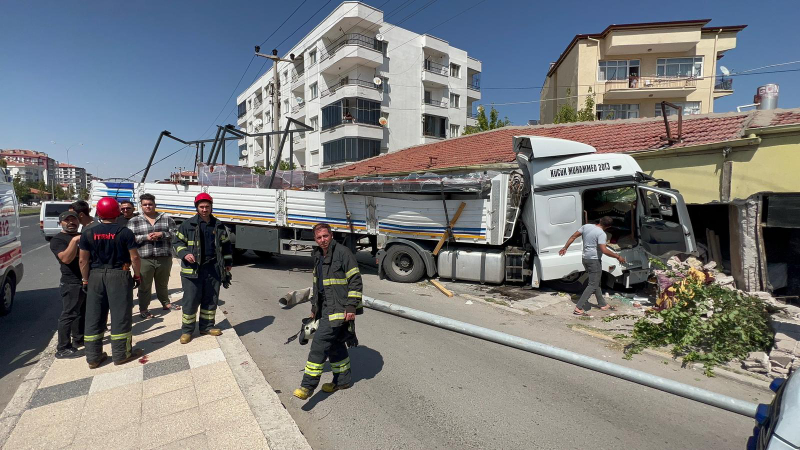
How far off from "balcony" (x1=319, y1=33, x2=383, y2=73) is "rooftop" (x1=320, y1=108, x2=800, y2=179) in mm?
12874

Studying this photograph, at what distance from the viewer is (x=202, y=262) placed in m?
4.40

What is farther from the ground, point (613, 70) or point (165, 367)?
point (613, 70)

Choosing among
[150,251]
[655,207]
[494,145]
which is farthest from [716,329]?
[494,145]

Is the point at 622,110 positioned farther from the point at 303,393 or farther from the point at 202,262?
the point at 303,393

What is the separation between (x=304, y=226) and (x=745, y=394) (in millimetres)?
8055

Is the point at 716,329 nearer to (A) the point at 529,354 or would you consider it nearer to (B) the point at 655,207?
(A) the point at 529,354

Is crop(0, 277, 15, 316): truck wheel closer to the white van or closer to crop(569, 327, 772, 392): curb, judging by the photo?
the white van

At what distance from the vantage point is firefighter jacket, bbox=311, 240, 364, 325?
3227 mm

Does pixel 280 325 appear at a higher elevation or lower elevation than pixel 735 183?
lower

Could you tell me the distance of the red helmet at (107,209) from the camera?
3.77 meters

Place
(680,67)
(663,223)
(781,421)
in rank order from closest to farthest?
(781,421) < (663,223) < (680,67)

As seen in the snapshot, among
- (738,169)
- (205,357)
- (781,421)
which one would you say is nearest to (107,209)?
(205,357)

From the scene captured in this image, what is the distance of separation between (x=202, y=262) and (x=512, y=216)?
18.0ft

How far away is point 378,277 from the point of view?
8.80 metres
